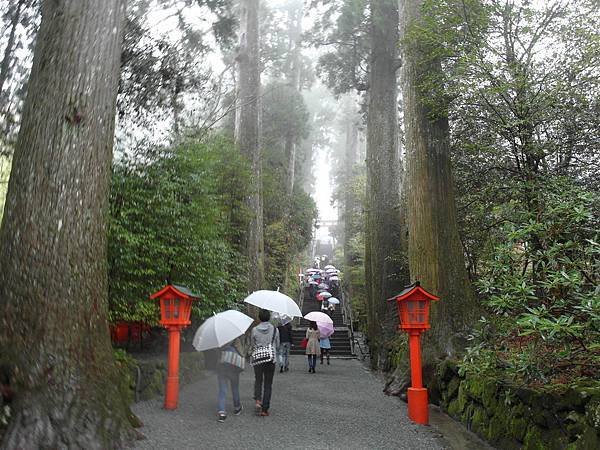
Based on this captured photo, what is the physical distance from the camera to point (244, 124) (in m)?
13.8

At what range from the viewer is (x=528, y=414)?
402 cm

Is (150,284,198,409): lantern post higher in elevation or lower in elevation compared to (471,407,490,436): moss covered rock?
higher

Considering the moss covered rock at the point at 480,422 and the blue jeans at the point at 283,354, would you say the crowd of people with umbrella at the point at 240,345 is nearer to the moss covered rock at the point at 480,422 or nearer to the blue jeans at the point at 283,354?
the moss covered rock at the point at 480,422

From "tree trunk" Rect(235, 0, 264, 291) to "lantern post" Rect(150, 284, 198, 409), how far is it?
653cm

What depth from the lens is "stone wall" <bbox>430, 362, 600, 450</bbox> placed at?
3.29m

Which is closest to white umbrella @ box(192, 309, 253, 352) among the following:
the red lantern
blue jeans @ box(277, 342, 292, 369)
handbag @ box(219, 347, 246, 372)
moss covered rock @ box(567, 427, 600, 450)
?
handbag @ box(219, 347, 246, 372)

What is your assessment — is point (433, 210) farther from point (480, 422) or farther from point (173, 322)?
point (173, 322)

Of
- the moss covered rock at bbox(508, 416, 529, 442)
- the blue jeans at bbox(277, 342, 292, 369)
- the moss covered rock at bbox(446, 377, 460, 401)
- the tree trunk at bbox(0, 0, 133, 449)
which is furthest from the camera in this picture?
the blue jeans at bbox(277, 342, 292, 369)

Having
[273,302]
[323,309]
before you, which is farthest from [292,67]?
[273,302]

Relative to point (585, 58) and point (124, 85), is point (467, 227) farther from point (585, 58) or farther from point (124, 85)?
point (124, 85)

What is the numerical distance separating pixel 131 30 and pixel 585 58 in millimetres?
7809

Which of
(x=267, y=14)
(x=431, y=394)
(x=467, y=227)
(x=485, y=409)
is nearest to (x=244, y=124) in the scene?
(x=467, y=227)

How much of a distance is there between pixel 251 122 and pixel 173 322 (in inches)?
348

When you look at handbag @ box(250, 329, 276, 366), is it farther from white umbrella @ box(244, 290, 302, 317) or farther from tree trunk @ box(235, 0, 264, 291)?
tree trunk @ box(235, 0, 264, 291)
